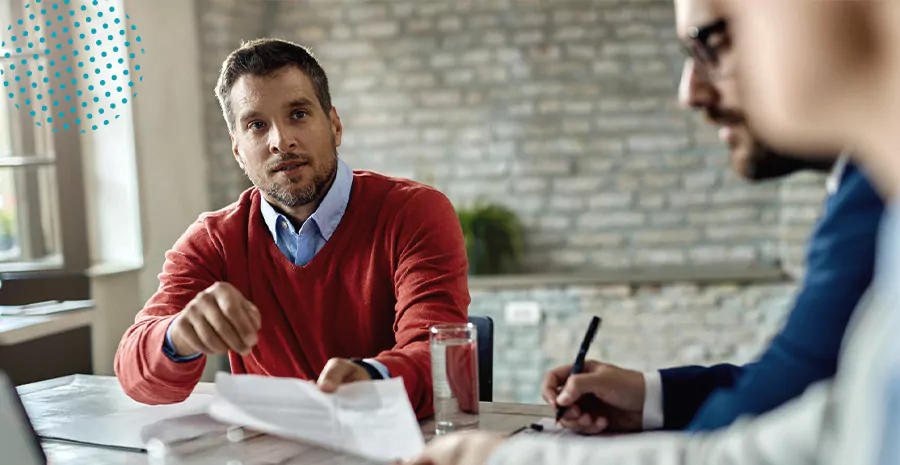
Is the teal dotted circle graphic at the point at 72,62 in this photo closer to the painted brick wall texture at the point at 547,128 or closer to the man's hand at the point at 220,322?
the painted brick wall texture at the point at 547,128

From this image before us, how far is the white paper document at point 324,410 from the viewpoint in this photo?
1.14 metres

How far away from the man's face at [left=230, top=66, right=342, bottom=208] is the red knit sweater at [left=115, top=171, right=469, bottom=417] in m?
0.08

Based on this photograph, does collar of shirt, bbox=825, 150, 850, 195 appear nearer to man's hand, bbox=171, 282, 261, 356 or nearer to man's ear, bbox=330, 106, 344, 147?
man's hand, bbox=171, 282, 261, 356

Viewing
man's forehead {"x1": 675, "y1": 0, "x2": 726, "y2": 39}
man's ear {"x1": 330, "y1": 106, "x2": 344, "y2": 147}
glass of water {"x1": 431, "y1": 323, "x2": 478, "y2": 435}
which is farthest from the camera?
man's ear {"x1": 330, "y1": 106, "x2": 344, "y2": 147}

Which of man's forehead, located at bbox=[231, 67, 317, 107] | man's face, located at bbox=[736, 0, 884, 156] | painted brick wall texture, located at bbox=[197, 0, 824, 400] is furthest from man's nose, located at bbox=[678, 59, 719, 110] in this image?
painted brick wall texture, located at bbox=[197, 0, 824, 400]

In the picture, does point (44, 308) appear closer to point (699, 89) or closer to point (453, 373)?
point (453, 373)

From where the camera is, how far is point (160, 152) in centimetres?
362

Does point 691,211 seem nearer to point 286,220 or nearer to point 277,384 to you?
point 286,220

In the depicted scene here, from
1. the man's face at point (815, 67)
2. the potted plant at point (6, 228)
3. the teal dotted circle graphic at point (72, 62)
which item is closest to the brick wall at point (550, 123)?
the teal dotted circle graphic at point (72, 62)

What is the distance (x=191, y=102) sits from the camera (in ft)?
12.5

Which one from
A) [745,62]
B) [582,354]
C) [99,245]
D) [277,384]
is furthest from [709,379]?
[99,245]

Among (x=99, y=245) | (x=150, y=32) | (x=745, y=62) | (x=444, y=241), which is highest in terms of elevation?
(x=150, y=32)

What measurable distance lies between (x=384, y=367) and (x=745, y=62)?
931 mm

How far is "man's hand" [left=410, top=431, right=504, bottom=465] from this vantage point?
838mm
